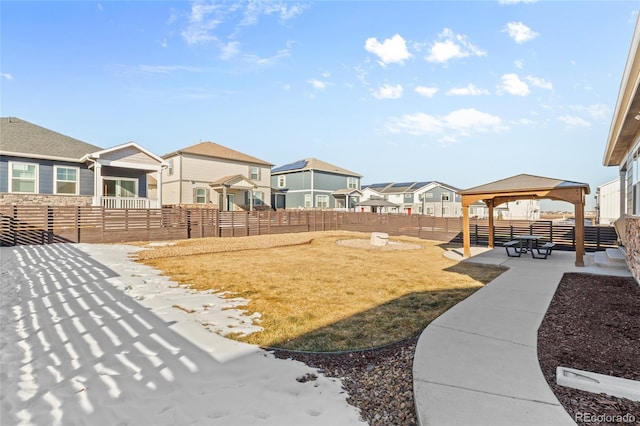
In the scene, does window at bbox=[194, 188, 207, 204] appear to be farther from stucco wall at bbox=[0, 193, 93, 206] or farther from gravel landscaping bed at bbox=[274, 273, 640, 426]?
gravel landscaping bed at bbox=[274, 273, 640, 426]

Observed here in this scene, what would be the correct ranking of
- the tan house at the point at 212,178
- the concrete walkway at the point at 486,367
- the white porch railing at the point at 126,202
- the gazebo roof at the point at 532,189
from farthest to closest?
the tan house at the point at 212,178 < the white porch railing at the point at 126,202 < the gazebo roof at the point at 532,189 < the concrete walkway at the point at 486,367

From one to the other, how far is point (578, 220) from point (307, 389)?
1039cm

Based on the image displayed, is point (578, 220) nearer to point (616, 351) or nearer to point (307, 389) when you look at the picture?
point (616, 351)

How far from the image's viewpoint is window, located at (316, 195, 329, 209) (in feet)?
112

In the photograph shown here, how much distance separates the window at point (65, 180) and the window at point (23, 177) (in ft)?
2.71

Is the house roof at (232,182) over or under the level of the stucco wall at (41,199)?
over

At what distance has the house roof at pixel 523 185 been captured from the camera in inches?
374

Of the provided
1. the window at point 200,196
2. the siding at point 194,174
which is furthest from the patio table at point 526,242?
the window at point 200,196

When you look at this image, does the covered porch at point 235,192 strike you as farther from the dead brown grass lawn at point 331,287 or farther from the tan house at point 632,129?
the tan house at point 632,129

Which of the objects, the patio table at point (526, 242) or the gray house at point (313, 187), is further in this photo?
the gray house at point (313, 187)

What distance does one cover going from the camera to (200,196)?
25.4m

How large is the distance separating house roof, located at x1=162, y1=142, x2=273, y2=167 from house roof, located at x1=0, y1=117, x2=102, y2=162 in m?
6.50

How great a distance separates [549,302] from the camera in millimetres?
5406

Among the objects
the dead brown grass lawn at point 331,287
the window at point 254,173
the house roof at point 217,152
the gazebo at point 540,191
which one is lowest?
the dead brown grass lawn at point 331,287
